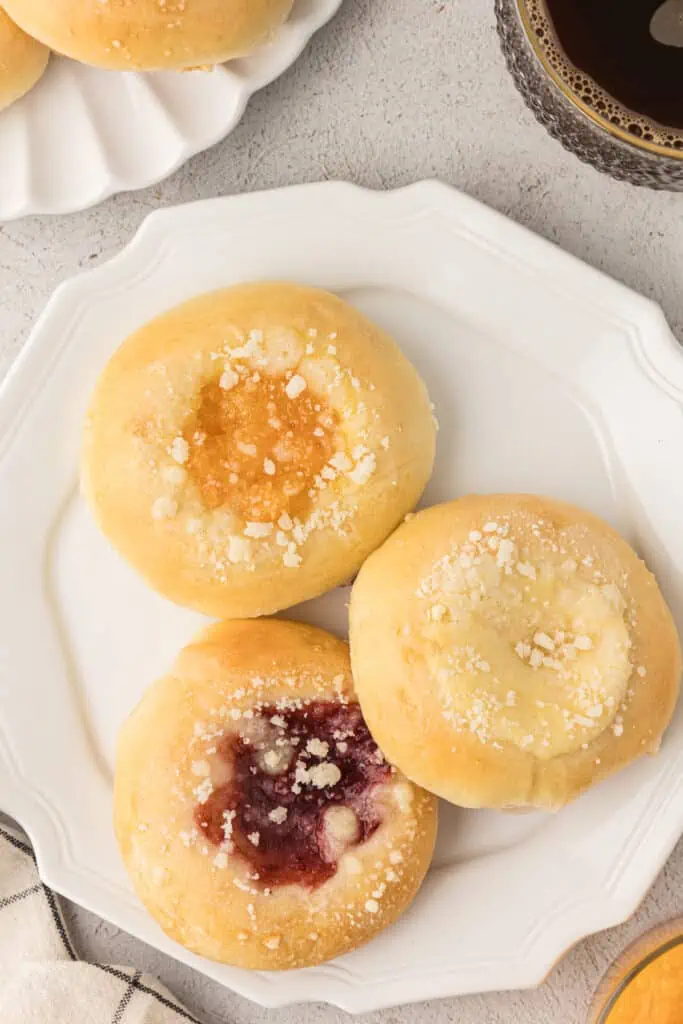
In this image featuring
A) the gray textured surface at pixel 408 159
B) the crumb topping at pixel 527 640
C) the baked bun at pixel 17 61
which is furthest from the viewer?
the gray textured surface at pixel 408 159

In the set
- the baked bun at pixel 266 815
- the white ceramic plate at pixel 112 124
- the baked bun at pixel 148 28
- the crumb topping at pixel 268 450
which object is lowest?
the baked bun at pixel 266 815

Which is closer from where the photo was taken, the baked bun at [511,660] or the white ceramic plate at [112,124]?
the baked bun at [511,660]

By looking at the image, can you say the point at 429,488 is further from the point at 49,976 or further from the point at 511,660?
the point at 49,976

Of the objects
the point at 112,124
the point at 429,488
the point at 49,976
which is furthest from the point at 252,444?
the point at 49,976

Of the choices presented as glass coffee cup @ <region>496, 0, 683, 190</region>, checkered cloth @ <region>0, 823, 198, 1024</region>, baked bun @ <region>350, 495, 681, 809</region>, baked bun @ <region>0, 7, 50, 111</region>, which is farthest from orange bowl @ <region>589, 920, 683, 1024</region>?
baked bun @ <region>0, 7, 50, 111</region>

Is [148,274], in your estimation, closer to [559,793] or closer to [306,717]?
[306,717]

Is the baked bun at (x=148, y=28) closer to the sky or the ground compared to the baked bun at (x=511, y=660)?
closer to the sky

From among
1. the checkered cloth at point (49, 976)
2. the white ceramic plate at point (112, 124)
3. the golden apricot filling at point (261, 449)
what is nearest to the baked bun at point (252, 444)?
the golden apricot filling at point (261, 449)

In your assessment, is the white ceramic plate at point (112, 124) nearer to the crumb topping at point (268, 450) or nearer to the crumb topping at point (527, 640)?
the crumb topping at point (268, 450)
